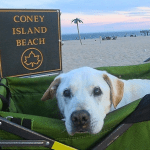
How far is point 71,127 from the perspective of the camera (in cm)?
153

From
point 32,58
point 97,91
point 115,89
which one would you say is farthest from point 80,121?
point 32,58

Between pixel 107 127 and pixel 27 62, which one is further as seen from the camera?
pixel 27 62

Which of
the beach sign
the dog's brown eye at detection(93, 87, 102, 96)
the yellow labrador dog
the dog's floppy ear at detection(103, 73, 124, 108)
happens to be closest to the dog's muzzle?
the yellow labrador dog

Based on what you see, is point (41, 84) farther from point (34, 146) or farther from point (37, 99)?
point (34, 146)

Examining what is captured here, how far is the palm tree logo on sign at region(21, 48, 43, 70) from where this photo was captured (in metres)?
4.21

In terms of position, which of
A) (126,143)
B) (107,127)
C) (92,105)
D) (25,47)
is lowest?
(126,143)

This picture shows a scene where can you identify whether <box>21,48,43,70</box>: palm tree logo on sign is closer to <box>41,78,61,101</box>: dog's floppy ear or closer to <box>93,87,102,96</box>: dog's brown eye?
<box>41,78,61,101</box>: dog's floppy ear

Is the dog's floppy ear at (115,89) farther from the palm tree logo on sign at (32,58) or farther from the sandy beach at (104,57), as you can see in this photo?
the sandy beach at (104,57)

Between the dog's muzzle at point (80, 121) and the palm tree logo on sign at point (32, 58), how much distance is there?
2.90 metres

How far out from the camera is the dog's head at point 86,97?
1539 millimetres

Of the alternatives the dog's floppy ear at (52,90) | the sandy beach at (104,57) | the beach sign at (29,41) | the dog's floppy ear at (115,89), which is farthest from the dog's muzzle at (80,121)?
the sandy beach at (104,57)

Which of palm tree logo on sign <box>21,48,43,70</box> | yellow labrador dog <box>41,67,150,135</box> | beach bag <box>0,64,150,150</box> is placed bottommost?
beach bag <box>0,64,150,150</box>

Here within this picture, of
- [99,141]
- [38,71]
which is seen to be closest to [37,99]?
[99,141]

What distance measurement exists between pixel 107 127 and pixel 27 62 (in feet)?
9.96
